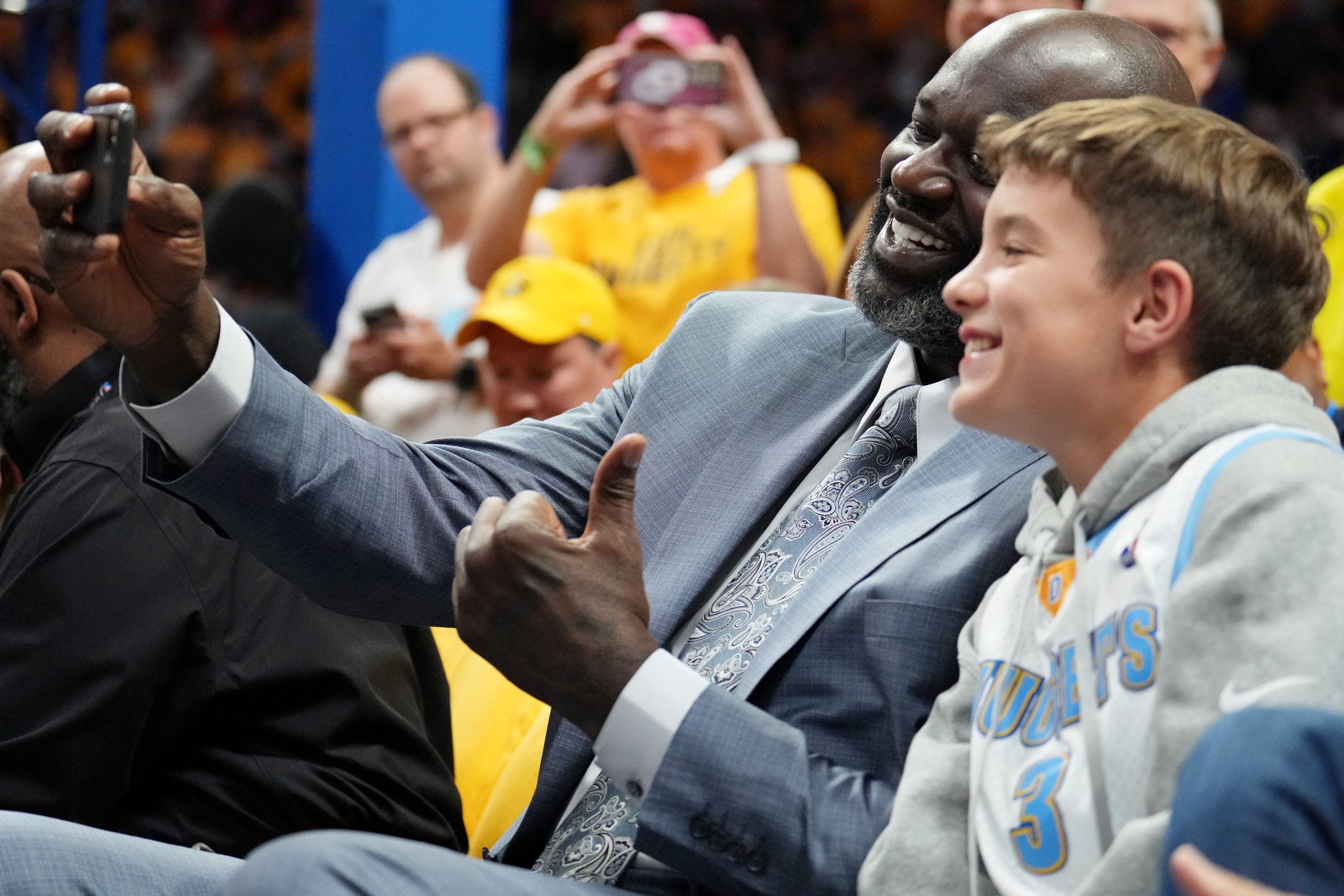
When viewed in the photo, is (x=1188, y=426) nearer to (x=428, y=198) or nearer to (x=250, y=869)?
(x=250, y=869)

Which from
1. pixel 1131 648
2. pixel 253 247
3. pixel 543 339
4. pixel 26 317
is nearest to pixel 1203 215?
pixel 1131 648

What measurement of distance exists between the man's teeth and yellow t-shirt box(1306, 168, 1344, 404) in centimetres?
143

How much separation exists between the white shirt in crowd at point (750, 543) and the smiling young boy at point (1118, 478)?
0.68 feet

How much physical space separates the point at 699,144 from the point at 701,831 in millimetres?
2876

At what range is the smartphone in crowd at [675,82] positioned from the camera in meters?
3.98

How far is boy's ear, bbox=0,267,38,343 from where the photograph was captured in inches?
90.0

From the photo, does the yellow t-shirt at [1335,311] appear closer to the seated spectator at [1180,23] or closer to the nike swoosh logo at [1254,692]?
the seated spectator at [1180,23]

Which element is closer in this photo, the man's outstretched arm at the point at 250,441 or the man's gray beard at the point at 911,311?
the man's outstretched arm at the point at 250,441

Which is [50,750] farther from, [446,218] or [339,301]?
[339,301]

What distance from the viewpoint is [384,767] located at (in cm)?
191

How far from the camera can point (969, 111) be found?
1.76 m

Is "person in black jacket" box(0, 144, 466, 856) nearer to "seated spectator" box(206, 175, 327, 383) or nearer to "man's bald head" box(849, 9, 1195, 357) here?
"man's bald head" box(849, 9, 1195, 357)

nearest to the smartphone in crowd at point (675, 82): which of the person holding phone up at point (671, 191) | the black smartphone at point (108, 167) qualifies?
the person holding phone up at point (671, 191)

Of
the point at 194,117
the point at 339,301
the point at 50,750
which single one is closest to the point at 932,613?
the point at 50,750
